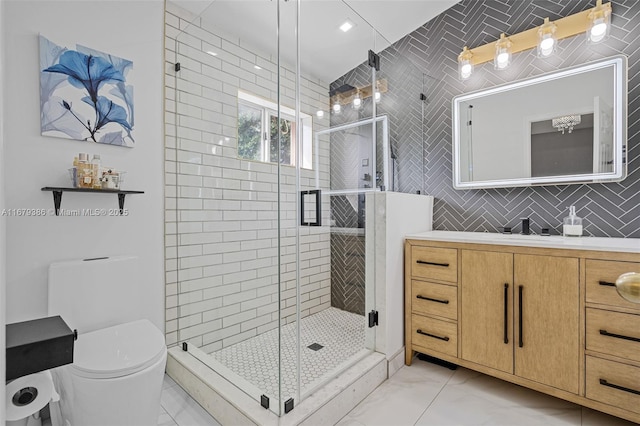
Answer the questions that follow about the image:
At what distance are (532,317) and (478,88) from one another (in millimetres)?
1745

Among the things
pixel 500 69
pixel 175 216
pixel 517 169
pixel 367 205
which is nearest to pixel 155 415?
pixel 175 216

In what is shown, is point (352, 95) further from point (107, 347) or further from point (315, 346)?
point (107, 347)

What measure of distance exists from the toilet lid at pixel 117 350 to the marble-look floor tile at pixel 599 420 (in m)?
2.23

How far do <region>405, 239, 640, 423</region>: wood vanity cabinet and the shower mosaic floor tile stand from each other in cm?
46

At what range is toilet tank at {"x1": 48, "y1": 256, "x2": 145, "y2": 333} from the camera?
65.3 inches

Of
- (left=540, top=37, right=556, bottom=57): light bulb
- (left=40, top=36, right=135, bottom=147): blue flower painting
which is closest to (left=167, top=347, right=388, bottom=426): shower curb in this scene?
(left=40, top=36, right=135, bottom=147): blue flower painting

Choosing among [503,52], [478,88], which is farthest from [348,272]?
[503,52]

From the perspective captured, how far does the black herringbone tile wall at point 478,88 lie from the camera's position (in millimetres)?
1930

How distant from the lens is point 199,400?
1.84m

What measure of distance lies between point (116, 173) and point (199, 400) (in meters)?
1.44

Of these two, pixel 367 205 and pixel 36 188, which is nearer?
pixel 36 188

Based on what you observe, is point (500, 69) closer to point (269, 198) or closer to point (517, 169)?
point (517, 169)

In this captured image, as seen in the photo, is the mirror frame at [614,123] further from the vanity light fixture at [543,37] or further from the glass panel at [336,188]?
the glass panel at [336,188]

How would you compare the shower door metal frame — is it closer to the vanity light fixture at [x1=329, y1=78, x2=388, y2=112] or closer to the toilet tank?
the vanity light fixture at [x1=329, y1=78, x2=388, y2=112]
